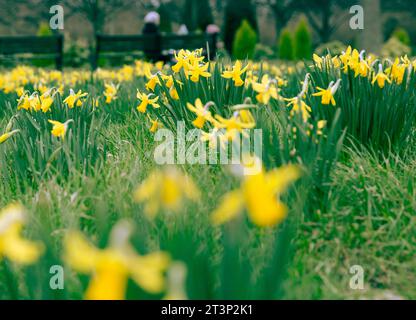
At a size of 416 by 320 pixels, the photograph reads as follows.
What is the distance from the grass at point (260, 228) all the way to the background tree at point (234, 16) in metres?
17.7

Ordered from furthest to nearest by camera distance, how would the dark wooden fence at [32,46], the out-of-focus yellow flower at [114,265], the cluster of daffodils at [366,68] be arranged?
the dark wooden fence at [32,46] < the cluster of daffodils at [366,68] < the out-of-focus yellow flower at [114,265]

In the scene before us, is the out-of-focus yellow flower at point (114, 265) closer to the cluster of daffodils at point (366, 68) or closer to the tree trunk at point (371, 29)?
the cluster of daffodils at point (366, 68)

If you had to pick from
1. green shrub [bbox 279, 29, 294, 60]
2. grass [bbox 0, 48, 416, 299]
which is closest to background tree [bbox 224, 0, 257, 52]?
green shrub [bbox 279, 29, 294, 60]

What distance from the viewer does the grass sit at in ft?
4.29

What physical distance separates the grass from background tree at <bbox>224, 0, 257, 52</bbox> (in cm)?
1774

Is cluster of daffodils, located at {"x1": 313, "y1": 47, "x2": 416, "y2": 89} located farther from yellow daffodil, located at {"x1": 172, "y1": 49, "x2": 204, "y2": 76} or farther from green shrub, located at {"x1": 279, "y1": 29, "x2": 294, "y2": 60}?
green shrub, located at {"x1": 279, "y1": 29, "x2": 294, "y2": 60}

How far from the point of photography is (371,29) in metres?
11.6

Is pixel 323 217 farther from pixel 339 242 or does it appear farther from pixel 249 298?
pixel 249 298

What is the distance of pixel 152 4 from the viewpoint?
94.5 ft

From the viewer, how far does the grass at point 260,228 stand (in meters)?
1.31

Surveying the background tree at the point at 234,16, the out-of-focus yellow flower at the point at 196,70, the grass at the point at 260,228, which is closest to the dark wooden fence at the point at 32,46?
the out-of-focus yellow flower at the point at 196,70

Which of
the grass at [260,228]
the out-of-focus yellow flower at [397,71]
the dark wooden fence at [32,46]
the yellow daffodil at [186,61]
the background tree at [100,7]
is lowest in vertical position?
the grass at [260,228]
